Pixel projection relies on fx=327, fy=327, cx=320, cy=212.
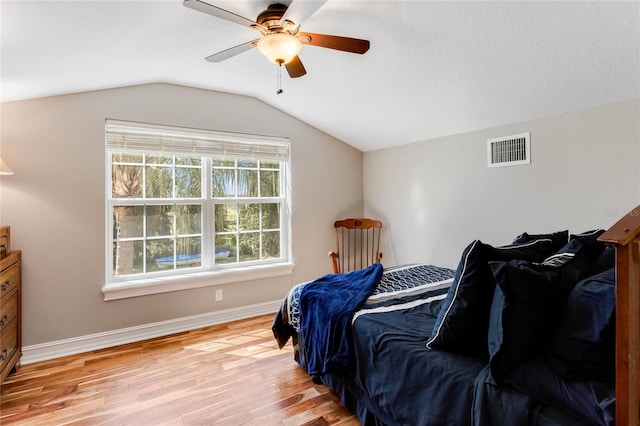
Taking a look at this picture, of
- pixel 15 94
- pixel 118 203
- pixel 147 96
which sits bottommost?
pixel 118 203

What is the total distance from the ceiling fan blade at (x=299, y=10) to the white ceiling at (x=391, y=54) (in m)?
0.39

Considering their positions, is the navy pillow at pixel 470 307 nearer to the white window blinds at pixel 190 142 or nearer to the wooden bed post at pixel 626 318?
the wooden bed post at pixel 626 318

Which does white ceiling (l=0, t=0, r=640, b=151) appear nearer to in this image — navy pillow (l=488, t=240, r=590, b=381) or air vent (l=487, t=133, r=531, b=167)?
air vent (l=487, t=133, r=531, b=167)

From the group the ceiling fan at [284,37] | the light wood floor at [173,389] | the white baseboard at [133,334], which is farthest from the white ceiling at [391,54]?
the light wood floor at [173,389]

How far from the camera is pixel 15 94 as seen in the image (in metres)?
2.49

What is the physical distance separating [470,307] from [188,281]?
2.72 metres

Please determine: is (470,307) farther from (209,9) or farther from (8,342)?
(8,342)

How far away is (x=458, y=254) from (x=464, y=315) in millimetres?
2046

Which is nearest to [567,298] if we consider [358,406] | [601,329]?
[601,329]

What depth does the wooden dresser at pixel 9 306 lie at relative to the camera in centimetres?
221

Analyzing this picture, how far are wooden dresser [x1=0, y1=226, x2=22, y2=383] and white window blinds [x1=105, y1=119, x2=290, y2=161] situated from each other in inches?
43.7

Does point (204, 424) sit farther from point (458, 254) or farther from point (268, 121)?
point (268, 121)

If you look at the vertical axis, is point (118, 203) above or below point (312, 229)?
above

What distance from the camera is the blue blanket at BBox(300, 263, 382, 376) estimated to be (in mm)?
1905
